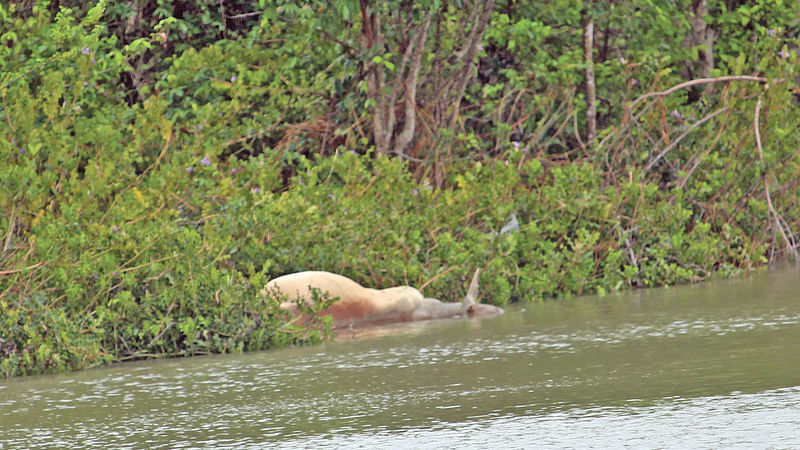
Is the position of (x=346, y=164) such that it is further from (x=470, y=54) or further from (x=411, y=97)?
(x=470, y=54)

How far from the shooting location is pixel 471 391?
7520 millimetres

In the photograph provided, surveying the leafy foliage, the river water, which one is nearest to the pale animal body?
the leafy foliage

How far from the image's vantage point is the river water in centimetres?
623

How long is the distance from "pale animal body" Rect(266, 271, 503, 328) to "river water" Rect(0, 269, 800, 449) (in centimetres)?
58

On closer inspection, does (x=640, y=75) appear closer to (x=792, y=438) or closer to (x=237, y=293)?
(x=237, y=293)

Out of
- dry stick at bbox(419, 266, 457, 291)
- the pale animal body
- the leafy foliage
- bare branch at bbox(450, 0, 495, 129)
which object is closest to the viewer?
the leafy foliage

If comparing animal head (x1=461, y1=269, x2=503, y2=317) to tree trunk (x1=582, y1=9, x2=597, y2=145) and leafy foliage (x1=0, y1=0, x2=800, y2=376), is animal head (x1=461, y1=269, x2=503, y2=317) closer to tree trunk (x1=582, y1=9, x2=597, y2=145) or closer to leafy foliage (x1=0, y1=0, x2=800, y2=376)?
leafy foliage (x1=0, y1=0, x2=800, y2=376)

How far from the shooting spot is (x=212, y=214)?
12.3 m

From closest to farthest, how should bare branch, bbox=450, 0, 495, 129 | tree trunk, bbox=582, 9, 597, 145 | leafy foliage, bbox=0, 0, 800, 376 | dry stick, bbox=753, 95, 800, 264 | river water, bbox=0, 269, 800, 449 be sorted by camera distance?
river water, bbox=0, 269, 800, 449, leafy foliage, bbox=0, 0, 800, 376, dry stick, bbox=753, 95, 800, 264, bare branch, bbox=450, 0, 495, 129, tree trunk, bbox=582, 9, 597, 145

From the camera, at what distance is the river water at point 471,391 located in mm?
6230

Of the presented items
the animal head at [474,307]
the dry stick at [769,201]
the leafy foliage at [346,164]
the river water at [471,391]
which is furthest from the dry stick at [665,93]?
the river water at [471,391]

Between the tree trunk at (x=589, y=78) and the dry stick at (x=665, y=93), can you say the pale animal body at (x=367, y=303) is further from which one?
the tree trunk at (x=589, y=78)

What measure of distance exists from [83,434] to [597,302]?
6686mm

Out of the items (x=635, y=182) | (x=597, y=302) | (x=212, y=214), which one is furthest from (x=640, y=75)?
(x=212, y=214)
